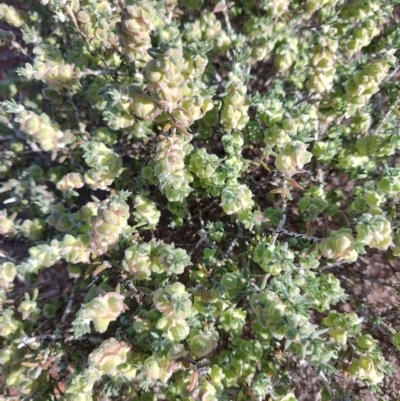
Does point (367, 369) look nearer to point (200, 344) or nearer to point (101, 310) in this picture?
point (200, 344)

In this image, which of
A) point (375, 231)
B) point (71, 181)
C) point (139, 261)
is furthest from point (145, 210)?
point (375, 231)

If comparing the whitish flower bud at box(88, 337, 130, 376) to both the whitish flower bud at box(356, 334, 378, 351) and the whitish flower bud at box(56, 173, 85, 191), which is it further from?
the whitish flower bud at box(356, 334, 378, 351)

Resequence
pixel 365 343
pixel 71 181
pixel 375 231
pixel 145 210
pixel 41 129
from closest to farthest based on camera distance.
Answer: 1. pixel 375 231
2. pixel 365 343
3. pixel 41 129
4. pixel 145 210
5. pixel 71 181

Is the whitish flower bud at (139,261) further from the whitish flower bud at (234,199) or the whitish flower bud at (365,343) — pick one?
the whitish flower bud at (365,343)

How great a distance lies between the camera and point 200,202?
2.52m

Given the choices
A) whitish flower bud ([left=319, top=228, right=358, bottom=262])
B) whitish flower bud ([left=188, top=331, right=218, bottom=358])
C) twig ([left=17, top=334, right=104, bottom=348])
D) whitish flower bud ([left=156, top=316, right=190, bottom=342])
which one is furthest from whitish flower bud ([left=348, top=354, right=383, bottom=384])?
twig ([left=17, top=334, right=104, bottom=348])

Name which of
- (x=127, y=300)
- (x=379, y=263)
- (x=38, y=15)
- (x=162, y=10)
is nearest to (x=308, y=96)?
(x=162, y=10)

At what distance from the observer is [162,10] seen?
85.1 inches

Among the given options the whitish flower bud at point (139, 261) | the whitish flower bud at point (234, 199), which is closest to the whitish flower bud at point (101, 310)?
the whitish flower bud at point (139, 261)

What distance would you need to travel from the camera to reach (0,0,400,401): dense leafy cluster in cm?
178

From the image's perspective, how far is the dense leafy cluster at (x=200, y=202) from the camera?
1777mm

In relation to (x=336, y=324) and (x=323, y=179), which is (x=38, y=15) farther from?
(x=336, y=324)

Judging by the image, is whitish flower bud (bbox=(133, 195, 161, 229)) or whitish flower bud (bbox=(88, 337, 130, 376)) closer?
whitish flower bud (bbox=(88, 337, 130, 376))

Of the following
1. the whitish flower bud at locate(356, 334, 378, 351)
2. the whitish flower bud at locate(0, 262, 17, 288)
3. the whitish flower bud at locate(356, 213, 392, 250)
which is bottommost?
the whitish flower bud at locate(356, 334, 378, 351)
